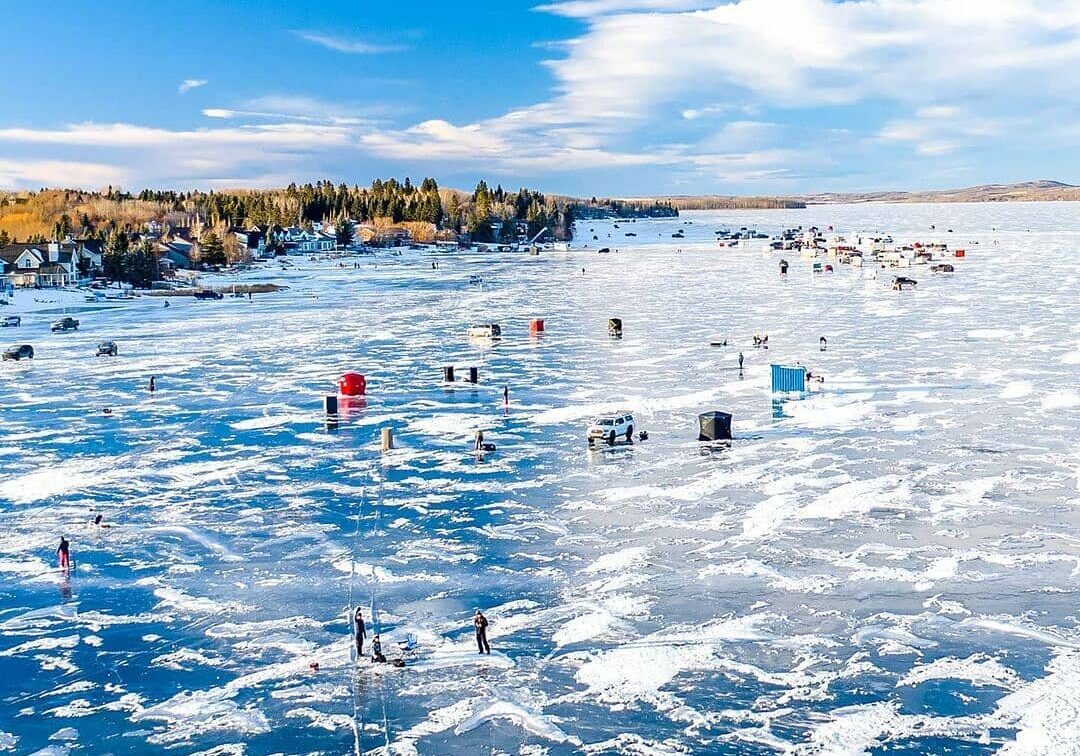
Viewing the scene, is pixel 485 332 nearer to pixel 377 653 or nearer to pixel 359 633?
pixel 359 633

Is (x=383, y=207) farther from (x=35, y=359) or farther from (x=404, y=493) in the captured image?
(x=404, y=493)

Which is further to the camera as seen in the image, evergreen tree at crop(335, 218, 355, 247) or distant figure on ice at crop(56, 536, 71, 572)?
evergreen tree at crop(335, 218, 355, 247)

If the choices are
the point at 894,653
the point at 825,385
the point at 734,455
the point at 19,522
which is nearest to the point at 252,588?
the point at 19,522

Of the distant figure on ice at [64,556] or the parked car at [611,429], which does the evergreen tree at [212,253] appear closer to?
the parked car at [611,429]

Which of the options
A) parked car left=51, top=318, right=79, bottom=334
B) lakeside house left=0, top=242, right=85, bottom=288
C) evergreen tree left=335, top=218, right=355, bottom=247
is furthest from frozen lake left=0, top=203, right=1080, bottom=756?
evergreen tree left=335, top=218, right=355, bottom=247

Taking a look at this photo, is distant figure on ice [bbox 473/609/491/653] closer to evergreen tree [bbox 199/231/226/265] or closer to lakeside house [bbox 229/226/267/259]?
evergreen tree [bbox 199/231/226/265]

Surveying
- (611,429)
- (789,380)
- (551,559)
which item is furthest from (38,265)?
(551,559)

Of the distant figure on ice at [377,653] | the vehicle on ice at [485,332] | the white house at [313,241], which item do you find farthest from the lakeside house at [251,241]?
the distant figure on ice at [377,653]
